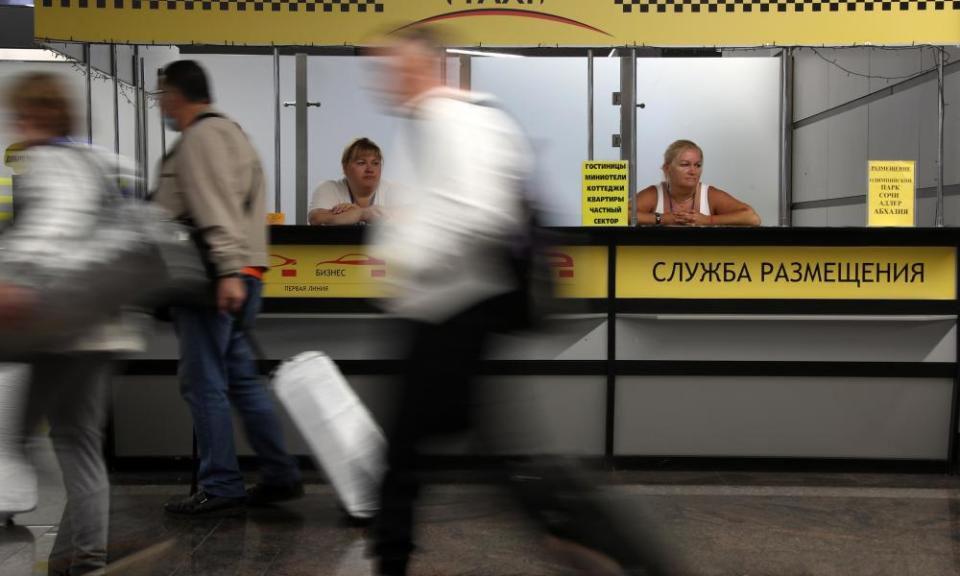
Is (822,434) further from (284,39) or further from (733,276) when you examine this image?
(284,39)

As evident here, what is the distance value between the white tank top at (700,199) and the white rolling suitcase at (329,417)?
108 inches

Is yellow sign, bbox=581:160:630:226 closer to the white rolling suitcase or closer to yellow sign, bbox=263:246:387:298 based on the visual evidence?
yellow sign, bbox=263:246:387:298

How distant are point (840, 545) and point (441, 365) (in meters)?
2.02

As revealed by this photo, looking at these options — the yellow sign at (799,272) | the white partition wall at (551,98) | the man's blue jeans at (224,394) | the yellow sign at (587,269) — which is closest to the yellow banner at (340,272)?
the yellow sign at (587,269)

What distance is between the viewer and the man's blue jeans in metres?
4.03

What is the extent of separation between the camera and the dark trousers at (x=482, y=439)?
2633 millimetres

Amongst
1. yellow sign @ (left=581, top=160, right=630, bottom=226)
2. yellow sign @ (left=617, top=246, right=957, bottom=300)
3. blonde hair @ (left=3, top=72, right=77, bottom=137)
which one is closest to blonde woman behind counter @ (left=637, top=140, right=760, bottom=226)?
yellow sign @ (left=581, top=160, right=630, bottom=226)

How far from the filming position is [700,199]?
604cm

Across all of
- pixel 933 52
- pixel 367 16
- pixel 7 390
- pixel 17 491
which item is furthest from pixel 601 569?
pixel 933 52

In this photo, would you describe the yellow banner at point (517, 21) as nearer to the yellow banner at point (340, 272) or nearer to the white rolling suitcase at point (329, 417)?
the yellow banner at point (340, 272)

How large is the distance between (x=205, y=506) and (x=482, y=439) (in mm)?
1913

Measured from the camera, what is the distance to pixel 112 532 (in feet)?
13.0

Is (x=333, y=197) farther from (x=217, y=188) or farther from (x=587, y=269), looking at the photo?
(x=217, y=188)

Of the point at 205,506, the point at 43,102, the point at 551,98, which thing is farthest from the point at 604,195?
the point at 551,98
